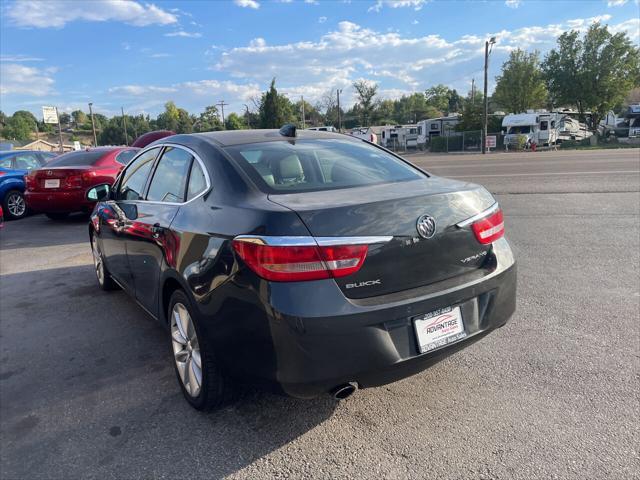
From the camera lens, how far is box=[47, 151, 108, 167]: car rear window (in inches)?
386

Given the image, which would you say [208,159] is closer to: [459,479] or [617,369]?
[459,479]

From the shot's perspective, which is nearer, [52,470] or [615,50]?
[52,470]

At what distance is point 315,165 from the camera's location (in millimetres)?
3219

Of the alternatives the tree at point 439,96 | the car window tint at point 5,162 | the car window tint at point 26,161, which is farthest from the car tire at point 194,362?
the tree at point 439,96

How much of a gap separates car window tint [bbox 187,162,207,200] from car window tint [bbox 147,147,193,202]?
88mm

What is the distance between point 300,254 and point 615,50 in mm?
58990

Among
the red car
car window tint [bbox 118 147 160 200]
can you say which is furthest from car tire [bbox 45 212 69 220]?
car window tint [bbox 118 147 160 200]

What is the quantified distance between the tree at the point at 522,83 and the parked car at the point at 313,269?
5880cm

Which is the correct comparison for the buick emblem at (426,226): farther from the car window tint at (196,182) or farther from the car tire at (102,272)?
the car tire at (102,272)

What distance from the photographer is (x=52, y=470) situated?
2.47 metres

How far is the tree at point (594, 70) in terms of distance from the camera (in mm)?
48750

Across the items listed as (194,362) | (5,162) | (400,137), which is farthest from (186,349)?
(400,137)

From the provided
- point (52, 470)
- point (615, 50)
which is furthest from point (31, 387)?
point (615, 50)

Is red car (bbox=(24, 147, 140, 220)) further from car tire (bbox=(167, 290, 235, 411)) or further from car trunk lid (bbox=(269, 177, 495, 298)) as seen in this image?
car trunk lid (bbox=(269, 177, 495, 298))
